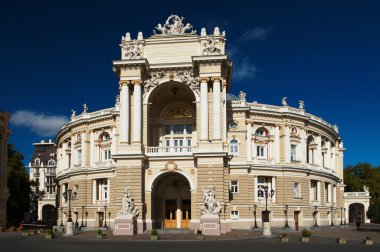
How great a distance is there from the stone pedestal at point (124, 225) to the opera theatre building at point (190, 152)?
0.11 m

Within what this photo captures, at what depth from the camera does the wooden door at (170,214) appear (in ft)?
186

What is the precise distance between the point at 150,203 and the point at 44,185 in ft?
323

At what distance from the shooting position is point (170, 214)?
57344 millimetres

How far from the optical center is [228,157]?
171 feet

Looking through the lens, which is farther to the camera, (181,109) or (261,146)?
(261,146)

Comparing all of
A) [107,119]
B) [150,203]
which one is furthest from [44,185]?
[150,203]

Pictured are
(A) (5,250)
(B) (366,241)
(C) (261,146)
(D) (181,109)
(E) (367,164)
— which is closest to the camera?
(A) (5,250)

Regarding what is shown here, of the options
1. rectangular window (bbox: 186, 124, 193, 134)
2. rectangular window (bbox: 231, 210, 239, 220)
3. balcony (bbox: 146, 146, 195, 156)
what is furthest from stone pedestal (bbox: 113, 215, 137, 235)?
rectangular window (bbox: 231, 210, 239, 220)

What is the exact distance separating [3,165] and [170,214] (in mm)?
24489

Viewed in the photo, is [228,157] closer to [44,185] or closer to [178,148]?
[178,148]

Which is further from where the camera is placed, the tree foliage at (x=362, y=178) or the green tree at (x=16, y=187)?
the tree foliage at (x=362, y=178)

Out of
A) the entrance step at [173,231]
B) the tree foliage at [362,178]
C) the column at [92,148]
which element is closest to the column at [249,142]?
the entrance step at [173,231]

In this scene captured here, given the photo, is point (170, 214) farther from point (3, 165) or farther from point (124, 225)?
point (3, 165)

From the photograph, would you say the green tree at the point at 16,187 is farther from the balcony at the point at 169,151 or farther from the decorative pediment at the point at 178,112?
the balcony at the point at 169,151
